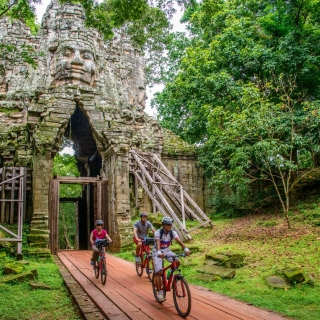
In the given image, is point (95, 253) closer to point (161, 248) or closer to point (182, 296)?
point (161, 248)

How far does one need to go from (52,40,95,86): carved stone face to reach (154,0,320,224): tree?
569cm

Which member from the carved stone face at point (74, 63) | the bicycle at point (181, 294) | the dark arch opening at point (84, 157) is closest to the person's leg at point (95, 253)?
the bicycle at point (181, 294)

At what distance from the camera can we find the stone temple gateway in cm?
1266

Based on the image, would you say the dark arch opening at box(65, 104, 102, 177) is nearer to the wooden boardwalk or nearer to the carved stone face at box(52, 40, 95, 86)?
the carved stone face at box(52, 40, 95, 86)

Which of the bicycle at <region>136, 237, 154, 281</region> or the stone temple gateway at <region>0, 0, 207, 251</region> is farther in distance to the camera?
the stone temple gateway at <region>0, 0, 207, 251</region>

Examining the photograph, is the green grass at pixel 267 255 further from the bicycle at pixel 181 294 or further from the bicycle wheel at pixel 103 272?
the bicycle wheel at pixel 103 272

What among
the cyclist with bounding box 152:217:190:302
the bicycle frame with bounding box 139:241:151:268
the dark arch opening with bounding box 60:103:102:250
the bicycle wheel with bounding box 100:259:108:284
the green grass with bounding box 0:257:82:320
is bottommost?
the green grass with bounding box 0:257:82:320

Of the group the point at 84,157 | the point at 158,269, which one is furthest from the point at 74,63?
the point at 158,269

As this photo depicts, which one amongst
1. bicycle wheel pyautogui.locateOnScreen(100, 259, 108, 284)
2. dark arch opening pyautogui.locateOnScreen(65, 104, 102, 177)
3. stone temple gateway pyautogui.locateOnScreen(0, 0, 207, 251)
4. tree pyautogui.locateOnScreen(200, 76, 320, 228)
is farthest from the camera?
dark arch opening pyautogui.locateOnScreen(65, 104, 102, 177)

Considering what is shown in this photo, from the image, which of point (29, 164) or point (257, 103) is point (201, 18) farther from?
point (29, 164)

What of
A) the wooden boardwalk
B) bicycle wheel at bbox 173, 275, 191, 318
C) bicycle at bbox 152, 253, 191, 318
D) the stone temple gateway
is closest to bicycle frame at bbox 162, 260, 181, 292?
bicycle at bbox 152, 253, 191, 318

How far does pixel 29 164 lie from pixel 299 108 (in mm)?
12773

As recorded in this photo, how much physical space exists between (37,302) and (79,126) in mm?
12896

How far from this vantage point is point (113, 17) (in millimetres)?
7977
